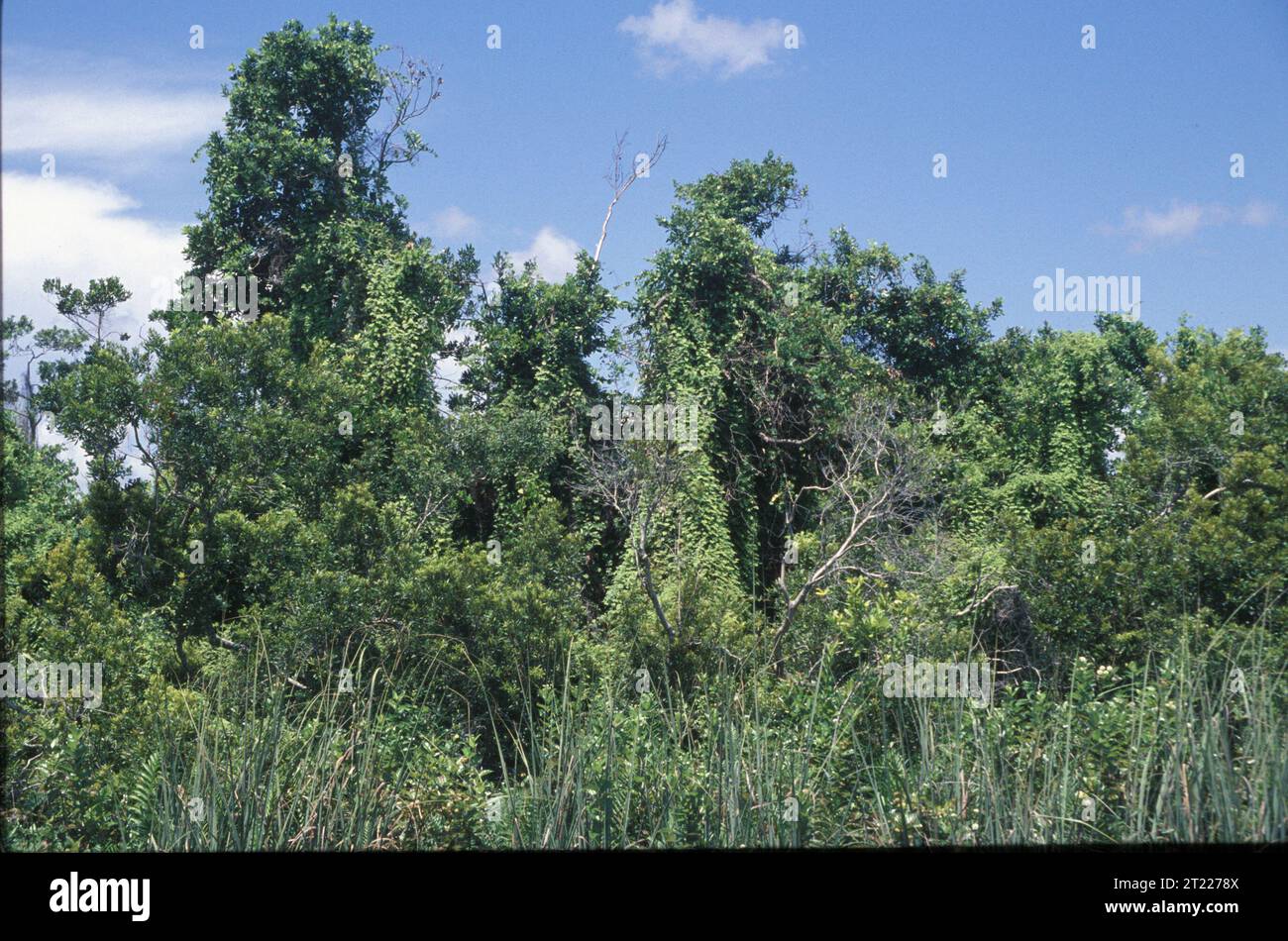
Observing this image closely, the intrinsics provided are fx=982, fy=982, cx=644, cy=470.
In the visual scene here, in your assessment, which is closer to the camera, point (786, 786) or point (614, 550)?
point (786, 786)

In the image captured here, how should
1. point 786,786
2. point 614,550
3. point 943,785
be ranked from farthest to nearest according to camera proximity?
point 614,550
point 786,786
point 943,785

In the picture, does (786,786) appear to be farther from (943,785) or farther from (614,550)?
(614,550)

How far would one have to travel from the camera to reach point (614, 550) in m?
13.2

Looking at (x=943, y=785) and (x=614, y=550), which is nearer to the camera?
(x=943, y=785)

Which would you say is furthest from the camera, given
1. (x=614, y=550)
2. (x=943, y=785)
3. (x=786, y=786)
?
(x=614, y=550)

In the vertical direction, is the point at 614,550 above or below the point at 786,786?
above

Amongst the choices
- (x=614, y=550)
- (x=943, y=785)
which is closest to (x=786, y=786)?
(x=943, y=785)

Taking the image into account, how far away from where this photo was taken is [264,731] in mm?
2686

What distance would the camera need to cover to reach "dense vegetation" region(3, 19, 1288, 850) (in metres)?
2.61

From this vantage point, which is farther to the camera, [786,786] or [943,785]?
[786,786]

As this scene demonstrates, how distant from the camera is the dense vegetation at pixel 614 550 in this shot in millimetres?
2605
